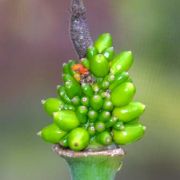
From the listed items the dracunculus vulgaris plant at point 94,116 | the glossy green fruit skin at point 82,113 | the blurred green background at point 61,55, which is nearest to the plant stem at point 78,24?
the dracunculus vulgaris plant at point 94,116

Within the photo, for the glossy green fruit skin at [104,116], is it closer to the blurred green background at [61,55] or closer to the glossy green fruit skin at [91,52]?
the glossy green fruit skin at [91,52]

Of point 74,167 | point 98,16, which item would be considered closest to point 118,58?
point 74,167

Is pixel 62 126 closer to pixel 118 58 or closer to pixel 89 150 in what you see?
pixel 89 150

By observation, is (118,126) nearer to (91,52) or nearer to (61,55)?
(91,52)

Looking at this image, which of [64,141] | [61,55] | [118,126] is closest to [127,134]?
[118,126]

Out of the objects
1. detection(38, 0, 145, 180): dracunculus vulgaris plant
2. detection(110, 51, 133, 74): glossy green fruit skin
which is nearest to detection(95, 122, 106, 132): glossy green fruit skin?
detection(38, 0, 145, 180): dracunculus vulgaris plant
